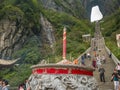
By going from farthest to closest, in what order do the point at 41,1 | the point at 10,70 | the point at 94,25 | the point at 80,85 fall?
the point at 94,25 → the point at 41,1 → the point at 10,70 → the point at 80,85

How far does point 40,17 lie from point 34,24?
2.67 metres

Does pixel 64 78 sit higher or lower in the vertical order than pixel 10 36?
lower

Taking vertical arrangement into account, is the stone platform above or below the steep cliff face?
below

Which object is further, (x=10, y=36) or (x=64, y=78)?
(x=10, y=36)

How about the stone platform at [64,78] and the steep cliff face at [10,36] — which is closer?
the stone platform at [64,78]

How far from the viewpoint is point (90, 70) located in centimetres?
1325

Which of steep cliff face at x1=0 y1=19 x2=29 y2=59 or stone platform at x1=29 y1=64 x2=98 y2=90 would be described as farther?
steep cliff face at x1=0 y1=19 x2=29 y2=59

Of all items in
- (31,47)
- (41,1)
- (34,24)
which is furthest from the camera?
(41,1)

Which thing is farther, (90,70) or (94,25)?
(94,25)

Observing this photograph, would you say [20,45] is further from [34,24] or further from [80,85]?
[80,85]

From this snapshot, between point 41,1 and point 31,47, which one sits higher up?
point 41,1

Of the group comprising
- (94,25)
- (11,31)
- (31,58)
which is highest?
(94,25)

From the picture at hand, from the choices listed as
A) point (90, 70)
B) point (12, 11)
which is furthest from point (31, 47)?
point (90, 70)

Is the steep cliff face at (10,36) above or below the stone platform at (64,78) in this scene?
above
